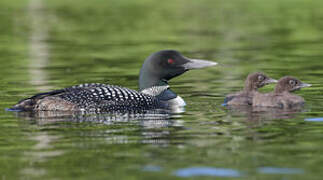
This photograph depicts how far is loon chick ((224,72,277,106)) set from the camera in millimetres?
10180

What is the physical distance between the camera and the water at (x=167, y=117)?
675 centimetres

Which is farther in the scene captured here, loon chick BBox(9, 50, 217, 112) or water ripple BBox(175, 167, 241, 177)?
loon chick BBox(9, 50, 217, 112)

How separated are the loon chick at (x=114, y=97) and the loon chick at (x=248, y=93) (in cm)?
60

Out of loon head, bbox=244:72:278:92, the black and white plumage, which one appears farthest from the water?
loon head, bbox=244:72:278:92

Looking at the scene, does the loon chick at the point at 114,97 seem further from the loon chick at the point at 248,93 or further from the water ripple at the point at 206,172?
the water ripple at the point at 206,172

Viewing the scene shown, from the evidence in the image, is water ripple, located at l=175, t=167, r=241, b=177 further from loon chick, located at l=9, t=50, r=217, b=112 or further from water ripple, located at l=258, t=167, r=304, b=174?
loon chick, located at l=9, t=50, r=217, b=112

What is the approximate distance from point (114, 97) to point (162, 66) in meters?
1.11

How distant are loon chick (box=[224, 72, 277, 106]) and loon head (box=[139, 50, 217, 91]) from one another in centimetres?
53

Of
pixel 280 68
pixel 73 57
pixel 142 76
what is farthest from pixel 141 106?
pixel 73 57

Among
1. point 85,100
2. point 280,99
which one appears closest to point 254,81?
point 280,99

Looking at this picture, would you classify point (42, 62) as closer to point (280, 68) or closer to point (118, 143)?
→ point (280, 68)

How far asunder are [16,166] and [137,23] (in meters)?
21.6

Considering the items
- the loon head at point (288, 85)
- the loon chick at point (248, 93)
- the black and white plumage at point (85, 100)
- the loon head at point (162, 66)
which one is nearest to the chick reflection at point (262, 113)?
the loon chick at point (248, 93)

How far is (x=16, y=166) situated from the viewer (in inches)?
270
